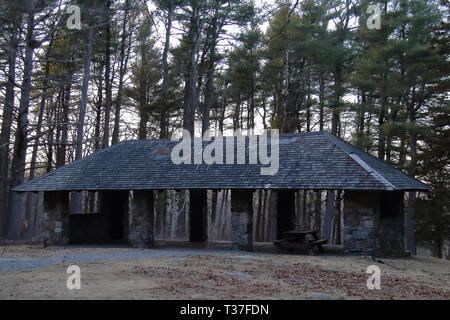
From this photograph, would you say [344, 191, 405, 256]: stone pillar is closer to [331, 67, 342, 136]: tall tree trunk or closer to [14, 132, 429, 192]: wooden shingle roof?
[14, 132, 429, 192]: wooden shingle roof

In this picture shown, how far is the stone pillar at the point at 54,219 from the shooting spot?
17.9 m

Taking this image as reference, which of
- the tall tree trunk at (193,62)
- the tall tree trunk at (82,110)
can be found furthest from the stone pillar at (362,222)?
the tall tree trunk at (82,110)

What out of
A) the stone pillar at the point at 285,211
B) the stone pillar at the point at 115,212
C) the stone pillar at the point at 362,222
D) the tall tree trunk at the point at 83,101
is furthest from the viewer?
the tall tree trunk at the point at 83,101

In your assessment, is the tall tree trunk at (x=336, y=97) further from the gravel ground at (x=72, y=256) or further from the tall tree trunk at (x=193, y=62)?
the gravel ground at (x=72, y=256)

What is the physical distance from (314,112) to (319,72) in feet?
7.45

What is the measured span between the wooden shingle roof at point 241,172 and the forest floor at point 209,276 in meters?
2.25

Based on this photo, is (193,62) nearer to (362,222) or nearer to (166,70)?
(166,70)

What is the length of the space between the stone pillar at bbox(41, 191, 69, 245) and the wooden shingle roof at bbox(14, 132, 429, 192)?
547 mm

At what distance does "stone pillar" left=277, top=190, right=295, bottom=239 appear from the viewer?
64.8 feet

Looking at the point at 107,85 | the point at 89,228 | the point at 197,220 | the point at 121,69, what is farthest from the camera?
the point at 121,69

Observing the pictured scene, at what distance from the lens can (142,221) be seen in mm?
17250

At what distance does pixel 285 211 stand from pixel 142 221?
584cm

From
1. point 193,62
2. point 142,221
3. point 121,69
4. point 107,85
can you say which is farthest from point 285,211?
point 121,69

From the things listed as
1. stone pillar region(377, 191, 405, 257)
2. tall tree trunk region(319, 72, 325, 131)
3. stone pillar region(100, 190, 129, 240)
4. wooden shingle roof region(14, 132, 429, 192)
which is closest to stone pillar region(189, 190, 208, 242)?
wooden shingle roof region(14, 132, 429, 192)
